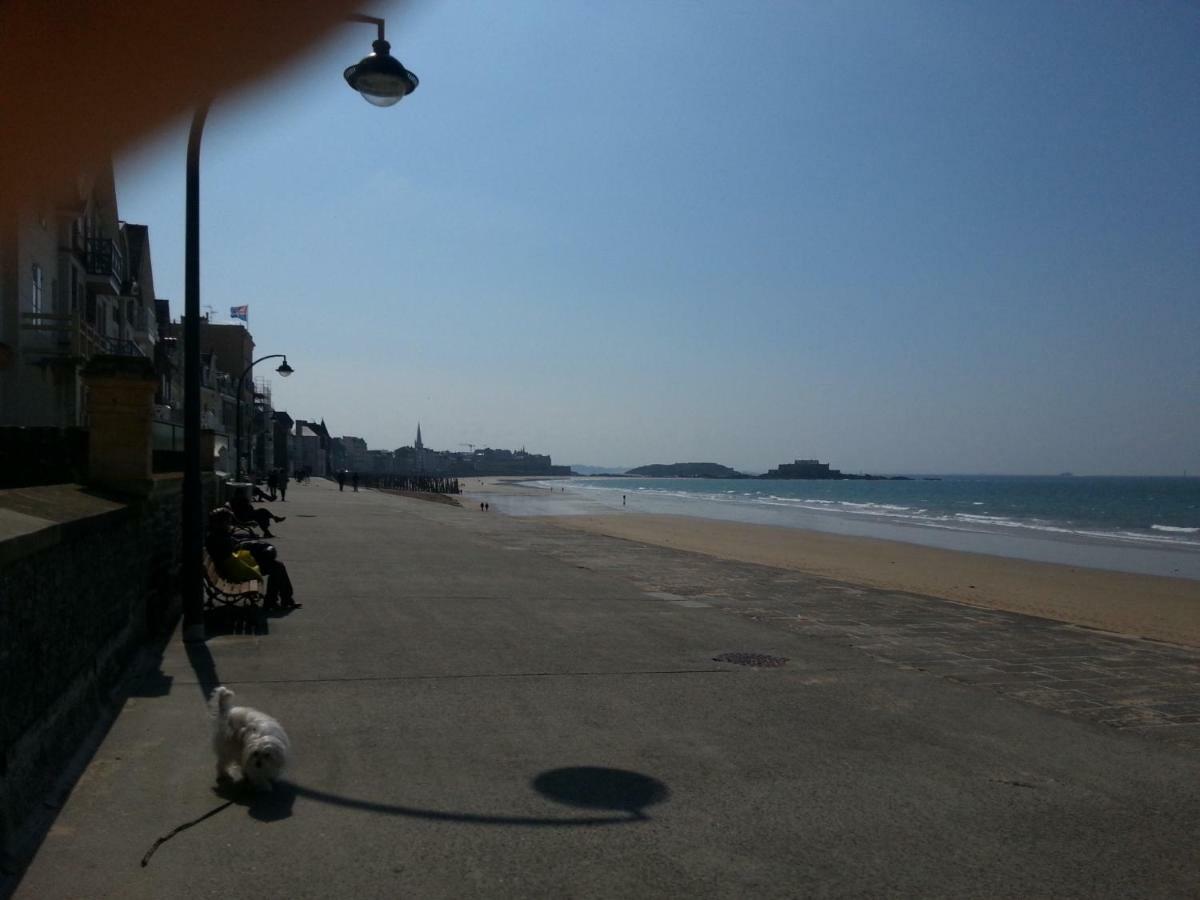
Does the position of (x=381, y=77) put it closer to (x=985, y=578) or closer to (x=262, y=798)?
(x=262, y=798)

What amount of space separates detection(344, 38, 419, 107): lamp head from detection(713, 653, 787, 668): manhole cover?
5.45 metres

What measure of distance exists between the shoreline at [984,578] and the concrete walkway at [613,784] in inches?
280

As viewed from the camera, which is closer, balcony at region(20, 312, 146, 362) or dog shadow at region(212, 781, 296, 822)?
dog shadow at region(212, 781, 296, 822)

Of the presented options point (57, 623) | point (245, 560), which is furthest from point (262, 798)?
point (245, 560)

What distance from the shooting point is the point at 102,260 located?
3400cm

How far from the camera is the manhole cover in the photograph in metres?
8.95

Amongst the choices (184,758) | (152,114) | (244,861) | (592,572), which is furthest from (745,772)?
(592,572)

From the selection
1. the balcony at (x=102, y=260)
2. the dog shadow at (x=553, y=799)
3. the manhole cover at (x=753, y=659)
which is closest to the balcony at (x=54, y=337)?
the balcony at (x=102, y=260)

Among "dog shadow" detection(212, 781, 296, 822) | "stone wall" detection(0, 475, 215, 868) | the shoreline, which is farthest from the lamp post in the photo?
the shoreline

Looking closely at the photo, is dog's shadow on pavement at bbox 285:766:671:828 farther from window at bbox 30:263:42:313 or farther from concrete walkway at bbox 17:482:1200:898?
window at bbox 30:263:42:313

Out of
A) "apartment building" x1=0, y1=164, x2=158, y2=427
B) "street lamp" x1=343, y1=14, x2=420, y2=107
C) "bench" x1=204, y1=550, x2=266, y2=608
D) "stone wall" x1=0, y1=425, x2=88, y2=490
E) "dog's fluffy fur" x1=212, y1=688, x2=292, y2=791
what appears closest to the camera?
"dog's fluffy fur" x1=212, y1=688, x2=292, y2=791

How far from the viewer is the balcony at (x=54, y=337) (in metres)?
25.3

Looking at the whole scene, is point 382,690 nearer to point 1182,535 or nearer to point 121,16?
point 121,16

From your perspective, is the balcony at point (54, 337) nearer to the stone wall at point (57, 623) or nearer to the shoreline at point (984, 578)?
the shoreline at point (984, 578)
